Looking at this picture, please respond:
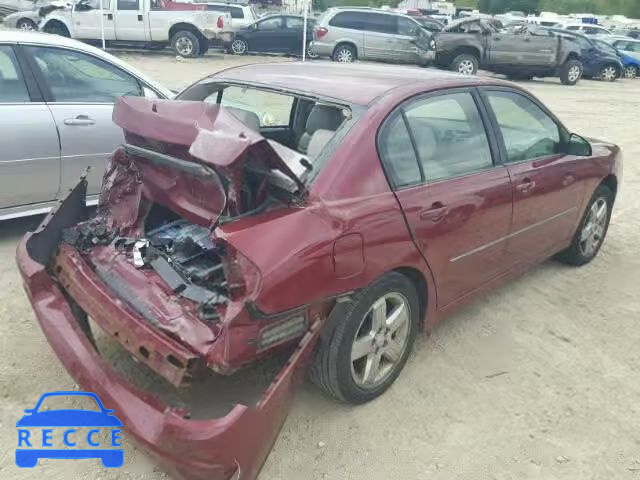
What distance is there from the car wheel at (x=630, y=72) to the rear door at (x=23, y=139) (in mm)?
24561

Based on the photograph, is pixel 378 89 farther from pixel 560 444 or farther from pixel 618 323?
pixel 618 323

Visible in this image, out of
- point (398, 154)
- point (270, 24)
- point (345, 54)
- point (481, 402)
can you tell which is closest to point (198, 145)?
point (398, 154)

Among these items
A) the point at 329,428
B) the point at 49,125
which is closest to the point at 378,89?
the point at 329,428

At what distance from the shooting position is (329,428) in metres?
2.86

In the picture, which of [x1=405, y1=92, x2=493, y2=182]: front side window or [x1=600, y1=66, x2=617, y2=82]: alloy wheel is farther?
[x1=600, y1=66, x2=617, y2=82]: alloy wheel

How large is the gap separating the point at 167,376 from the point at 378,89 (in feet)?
5.68

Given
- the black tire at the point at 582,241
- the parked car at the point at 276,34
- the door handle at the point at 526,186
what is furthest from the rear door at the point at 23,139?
the parked car at the point at 276,34

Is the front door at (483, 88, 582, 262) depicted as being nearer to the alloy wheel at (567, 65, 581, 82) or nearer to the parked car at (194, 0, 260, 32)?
the alloy wheel at (567, 65, 581, 82)

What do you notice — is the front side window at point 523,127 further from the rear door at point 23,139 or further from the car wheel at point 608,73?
the car wheel at point 608,73

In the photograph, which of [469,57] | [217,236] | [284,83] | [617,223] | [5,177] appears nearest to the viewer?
[217,236]

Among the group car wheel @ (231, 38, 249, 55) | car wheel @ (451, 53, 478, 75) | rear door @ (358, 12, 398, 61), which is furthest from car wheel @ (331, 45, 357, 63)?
car wheel @ (231, 38, 249, 55)

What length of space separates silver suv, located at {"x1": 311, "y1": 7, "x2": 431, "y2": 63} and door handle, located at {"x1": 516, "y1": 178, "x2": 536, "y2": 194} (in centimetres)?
1610

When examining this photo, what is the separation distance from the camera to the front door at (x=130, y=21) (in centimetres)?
1842

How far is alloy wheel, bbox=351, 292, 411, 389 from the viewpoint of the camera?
2852mm
